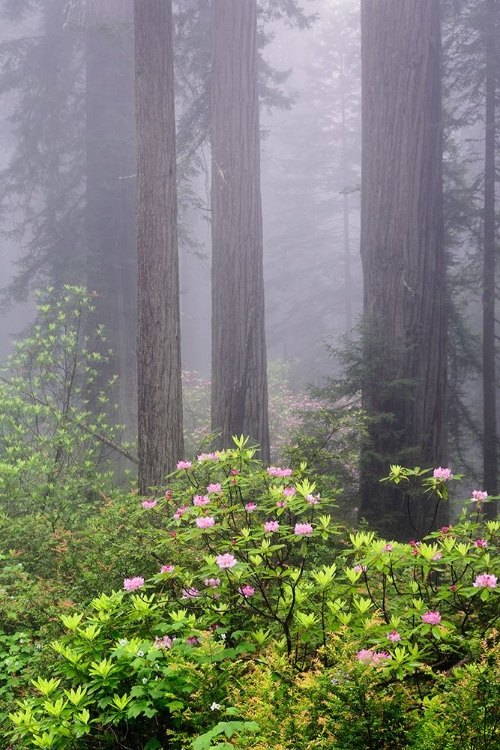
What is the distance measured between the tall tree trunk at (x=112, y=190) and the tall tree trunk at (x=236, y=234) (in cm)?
507

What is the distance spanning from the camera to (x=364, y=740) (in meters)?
1.81

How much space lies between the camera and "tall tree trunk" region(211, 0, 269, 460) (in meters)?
7.50

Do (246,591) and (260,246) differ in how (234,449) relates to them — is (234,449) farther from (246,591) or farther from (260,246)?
(260,246)

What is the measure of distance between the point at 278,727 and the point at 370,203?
6.23 meters

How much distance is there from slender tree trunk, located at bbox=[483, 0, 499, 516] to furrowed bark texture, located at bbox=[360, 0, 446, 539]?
364cm

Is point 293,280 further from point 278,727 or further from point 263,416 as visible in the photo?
point 278,727

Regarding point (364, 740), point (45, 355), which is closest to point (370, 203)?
point (45, 355)

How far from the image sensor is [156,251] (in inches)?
241

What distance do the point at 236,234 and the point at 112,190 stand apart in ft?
19.3

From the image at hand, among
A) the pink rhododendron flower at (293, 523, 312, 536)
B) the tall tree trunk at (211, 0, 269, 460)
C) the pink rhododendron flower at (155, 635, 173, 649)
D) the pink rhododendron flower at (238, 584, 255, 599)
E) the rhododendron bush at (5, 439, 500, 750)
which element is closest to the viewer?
the rhododendron bush at (5, 439, 500, 750)

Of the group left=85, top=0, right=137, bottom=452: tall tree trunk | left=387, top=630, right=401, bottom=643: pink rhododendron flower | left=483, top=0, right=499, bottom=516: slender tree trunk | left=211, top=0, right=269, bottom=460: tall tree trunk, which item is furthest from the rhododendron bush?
left=85, top=0, right=137, bottom=452: tall tree trunk

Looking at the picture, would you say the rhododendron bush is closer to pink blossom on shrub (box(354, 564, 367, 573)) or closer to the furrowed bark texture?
pink blossom on shrub (box(354, 564, 367, 573))

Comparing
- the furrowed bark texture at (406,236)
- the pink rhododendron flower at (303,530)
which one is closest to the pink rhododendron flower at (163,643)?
the pink rhododendron flower at (303,530)

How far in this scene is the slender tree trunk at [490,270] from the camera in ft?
33.0
